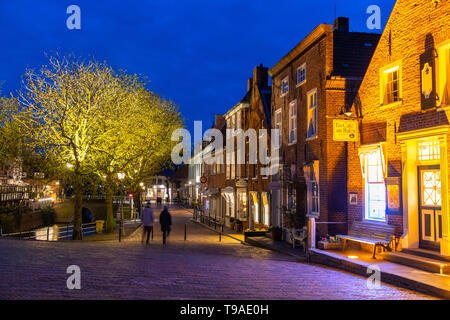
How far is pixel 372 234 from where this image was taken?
13.2 metres

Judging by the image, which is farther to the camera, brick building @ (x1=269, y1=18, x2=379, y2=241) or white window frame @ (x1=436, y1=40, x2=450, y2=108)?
brick building @ (x1=269, y1=18, x2=379, y2=241)

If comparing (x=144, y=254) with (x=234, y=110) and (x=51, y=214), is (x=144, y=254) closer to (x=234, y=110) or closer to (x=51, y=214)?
(x=234, y=110)

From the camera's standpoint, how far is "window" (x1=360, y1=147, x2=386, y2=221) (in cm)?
1316

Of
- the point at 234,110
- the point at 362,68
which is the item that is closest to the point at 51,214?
the point at 234,110

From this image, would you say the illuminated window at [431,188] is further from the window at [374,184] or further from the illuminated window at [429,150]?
the window at [374,184]

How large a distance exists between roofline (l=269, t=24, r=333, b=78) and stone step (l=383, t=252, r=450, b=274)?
361 inches

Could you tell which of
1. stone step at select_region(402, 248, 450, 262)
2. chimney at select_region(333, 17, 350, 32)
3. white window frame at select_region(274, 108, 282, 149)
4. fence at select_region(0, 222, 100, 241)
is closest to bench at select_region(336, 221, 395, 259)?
stone step at select_region(402, 248, 450, 262)

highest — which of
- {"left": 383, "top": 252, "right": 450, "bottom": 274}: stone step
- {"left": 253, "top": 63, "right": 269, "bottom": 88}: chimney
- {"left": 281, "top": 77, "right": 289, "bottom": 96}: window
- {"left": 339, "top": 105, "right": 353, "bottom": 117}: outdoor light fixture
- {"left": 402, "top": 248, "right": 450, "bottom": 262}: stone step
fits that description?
{"left": 253, "top": 63, "right": 269, "bottom": 88}: chimney

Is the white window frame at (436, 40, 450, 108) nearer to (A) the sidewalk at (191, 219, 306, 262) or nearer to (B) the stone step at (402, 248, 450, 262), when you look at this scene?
(B) the stone step at (402, 248, 450, 262)

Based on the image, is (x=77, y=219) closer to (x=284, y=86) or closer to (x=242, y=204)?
(x=242, y=204)

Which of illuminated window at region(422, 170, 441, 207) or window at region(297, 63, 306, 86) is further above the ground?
window at region(297, 63, 306, 86)

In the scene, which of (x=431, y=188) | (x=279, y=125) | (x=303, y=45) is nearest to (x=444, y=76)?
(x=431, y=188)
